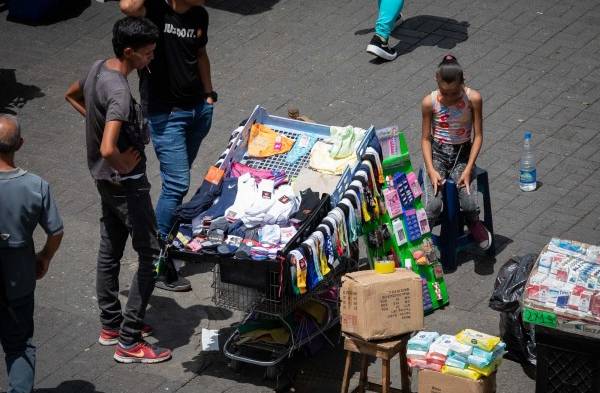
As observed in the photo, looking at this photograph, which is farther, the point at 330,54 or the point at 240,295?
the point at 330,54

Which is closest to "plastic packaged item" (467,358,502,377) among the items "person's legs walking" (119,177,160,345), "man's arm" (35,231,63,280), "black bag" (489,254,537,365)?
"black bag" (489,254,537,365)

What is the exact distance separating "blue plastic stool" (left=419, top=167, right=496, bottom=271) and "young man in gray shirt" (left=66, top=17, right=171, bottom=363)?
7.42ft

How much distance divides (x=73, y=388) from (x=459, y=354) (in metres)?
2.56

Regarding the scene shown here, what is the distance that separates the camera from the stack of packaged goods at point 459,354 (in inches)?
245

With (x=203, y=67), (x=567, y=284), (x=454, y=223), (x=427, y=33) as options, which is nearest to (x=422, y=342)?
(x=567, y=284)

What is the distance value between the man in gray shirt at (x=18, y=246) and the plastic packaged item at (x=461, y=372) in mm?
2358

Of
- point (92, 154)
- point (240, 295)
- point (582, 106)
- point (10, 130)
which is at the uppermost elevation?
point (10, 130)

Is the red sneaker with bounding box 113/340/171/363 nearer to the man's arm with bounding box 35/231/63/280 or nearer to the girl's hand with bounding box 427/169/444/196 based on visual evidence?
the man's arm with bounding box 35/231/63/280

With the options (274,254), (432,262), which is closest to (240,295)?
(274,254)

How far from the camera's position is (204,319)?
7949 mm

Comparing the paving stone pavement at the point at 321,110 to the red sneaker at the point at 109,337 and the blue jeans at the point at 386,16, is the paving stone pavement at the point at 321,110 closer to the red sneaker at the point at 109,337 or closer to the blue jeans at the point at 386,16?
the red sneaker at the point at 109,337

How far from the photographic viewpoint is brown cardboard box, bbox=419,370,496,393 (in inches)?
245

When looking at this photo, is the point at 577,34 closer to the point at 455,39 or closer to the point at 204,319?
the point at 455,39

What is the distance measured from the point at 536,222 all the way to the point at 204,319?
2.79 meters
